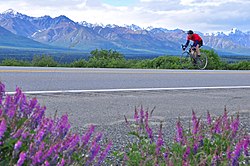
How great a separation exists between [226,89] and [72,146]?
27.6 ft

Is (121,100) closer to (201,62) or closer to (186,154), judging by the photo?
(186,154)

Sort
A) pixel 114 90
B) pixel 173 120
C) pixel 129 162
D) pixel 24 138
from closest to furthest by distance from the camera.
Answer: pixel 24 138 → pixel 129 162 → pixel 173 120 → pixel 114 90

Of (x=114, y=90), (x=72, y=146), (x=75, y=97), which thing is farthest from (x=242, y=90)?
(x=72, y=146)

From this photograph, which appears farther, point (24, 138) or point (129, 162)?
point (129, 162)

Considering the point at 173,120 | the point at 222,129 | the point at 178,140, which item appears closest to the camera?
the point at 178,140

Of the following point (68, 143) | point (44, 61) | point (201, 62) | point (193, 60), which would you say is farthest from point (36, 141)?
point (44, 61)

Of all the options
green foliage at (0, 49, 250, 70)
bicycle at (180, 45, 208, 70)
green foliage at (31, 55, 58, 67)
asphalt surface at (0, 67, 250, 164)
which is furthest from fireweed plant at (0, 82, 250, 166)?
green foliage at (31, 55, 58, 67)

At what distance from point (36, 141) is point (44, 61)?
17.7 meters

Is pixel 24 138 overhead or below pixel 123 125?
overhead

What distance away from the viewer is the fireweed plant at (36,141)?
193 cm

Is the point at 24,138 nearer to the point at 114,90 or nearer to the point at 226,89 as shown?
the point at 114,90

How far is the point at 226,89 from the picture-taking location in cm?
1016

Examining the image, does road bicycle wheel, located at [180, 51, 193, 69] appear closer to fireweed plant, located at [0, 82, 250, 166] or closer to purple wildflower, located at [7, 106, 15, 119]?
fireweed plant, located at [0, 82, 250, 166]

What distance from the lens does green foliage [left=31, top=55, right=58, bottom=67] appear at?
1878cm
